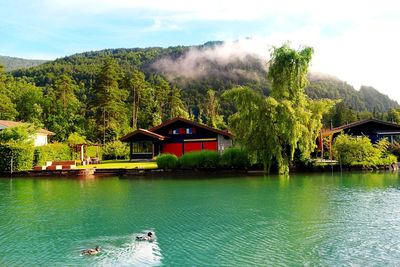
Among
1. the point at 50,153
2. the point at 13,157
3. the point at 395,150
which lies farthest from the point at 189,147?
the point at 395,150

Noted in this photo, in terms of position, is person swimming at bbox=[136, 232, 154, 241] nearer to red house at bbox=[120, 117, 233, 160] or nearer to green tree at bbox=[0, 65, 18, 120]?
red house at bbox=[120, 117, 233, 160]

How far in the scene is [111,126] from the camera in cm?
5631

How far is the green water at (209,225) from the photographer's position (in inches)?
420

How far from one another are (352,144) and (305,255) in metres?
24.7

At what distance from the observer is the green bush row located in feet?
109

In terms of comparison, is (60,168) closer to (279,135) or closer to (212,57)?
(279,135)

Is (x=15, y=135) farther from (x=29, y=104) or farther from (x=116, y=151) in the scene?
(x=29, y=104)

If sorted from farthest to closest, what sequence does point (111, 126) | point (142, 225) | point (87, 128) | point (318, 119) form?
point (87, 128)
point (111, 126)
point (318, 119)
point (142, 225)

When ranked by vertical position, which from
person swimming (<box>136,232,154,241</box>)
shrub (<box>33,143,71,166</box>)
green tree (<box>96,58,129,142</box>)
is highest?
green tree (<box>96,58,129,142</box>)

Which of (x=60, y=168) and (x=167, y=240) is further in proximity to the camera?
(x=60, y=168)

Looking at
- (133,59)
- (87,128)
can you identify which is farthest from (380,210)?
(133,59)

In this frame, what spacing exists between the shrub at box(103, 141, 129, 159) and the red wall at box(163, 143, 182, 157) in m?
5.77

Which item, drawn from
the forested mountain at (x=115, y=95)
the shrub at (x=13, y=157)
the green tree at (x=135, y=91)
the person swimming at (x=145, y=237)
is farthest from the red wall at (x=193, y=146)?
the person swimming at (x=145, y=237)

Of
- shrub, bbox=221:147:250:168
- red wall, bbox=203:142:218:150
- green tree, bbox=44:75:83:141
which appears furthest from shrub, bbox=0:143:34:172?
green tree, bbox=44:75:83:141
